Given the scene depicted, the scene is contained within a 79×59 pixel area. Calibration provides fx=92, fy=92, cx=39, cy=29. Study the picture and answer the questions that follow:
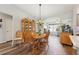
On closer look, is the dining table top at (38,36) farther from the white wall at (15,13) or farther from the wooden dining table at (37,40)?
the white wall at (15,13)

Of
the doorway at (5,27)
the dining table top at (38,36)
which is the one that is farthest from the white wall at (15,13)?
the dining table top at (38,36)

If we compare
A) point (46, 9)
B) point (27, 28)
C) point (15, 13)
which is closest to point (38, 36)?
point (27, 28)

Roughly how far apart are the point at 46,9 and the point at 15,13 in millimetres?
847

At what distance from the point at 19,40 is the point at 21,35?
0.15 m

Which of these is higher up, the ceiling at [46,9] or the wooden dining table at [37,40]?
the ceiling at [46,9]

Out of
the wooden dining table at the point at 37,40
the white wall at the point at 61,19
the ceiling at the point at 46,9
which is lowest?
the wooden dining table at the point at 37,40

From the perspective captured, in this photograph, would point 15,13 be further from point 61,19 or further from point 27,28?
point 61,19

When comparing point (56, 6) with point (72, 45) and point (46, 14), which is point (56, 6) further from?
point (72, 45)

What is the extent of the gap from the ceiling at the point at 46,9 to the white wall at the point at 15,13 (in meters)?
→ 0.12

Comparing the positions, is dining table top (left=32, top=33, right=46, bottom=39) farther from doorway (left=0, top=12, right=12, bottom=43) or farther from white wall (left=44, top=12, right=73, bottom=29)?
doorway (left=0, top=12, right=12, bottom=43)

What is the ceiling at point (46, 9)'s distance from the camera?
2496 millimetres

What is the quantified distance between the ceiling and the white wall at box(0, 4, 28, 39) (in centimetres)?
12
